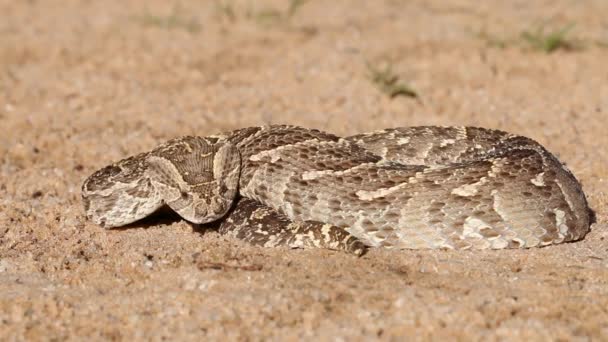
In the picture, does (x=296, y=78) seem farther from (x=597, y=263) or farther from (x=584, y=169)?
(x=597, y=263)

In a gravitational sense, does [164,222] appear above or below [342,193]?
below

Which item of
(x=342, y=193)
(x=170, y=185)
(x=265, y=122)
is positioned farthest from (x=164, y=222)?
(x=265, y=122)

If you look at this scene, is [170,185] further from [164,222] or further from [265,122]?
[265,122]

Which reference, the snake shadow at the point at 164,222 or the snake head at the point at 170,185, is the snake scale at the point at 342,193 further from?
the snake shadow at the point at 164,222

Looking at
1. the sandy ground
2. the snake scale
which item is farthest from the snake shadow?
the snake scale

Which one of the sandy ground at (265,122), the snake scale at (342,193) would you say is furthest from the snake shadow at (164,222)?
the snake scale at (342,193)

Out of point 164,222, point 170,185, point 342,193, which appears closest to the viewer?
point 342,193

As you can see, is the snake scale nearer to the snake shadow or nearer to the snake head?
the snake head
